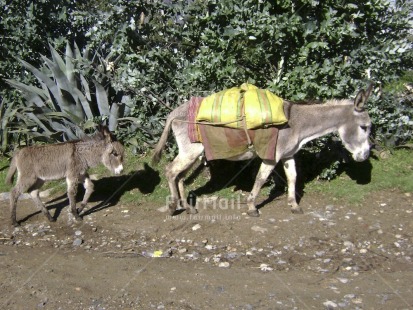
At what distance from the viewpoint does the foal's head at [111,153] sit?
7.01m

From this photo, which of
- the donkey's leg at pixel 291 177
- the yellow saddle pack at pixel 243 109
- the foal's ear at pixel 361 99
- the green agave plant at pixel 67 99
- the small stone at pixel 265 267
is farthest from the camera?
the green agave plant at pixel 67 99

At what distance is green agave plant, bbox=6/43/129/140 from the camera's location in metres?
8.62

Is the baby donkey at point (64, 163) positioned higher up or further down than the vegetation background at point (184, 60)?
further down

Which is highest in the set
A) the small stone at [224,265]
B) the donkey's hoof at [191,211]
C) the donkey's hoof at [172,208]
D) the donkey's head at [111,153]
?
the donkey's head at [111,153]

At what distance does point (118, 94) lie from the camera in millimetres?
9195

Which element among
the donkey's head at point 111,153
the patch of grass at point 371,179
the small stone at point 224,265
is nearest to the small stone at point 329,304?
the small stone at point 224,265

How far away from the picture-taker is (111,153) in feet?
23.1

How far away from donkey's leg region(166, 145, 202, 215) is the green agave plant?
2261mm

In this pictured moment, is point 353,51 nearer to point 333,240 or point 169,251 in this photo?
point 333,240

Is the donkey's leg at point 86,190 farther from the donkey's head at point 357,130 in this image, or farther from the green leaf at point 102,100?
the donkey's head at point 357,130

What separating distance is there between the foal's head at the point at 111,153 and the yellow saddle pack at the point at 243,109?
1.34 meters

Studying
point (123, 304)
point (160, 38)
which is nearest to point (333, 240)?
point (123, 304)

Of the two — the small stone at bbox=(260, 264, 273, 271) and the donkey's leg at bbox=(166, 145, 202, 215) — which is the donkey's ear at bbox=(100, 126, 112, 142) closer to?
the donkey's leg at bbox=(166, 145, 202, 215)

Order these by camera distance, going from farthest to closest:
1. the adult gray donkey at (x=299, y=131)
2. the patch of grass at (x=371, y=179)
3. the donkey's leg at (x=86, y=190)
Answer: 1. the patch of grass at (x=371, y=179)
2. the donkey's leg at (x=86, y=190)
3. the adult gray donkey at (x=299, y=131)
